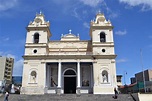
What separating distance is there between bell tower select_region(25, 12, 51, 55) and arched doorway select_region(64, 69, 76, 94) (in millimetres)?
5455

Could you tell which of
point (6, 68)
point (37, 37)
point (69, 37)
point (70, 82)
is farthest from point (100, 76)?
point (6, 68)

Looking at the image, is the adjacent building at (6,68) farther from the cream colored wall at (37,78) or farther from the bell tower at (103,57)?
the bell tower at (103,57)

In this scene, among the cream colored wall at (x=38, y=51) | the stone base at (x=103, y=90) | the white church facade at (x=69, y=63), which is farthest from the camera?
the cream colored wall at (x=38, y=51)

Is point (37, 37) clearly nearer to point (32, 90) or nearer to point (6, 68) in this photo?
point (32, 90)

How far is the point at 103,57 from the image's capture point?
3516 centimetres

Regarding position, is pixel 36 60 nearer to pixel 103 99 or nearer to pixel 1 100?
pixel 1 100

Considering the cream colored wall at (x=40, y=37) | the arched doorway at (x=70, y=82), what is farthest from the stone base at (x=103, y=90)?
the cream colored wall at (x=40, y=37)

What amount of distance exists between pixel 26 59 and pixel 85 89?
439 inches

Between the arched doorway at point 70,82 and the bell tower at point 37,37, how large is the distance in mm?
5455

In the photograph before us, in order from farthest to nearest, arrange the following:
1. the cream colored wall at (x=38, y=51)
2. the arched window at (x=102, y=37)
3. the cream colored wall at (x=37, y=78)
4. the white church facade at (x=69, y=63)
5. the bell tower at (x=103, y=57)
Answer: the arched window at (x=102, y=37)
the cream colored wall at (x=38, y=51)
the white church facade at (x=69, y=63)
the bell tower at (x=103, y=57)
the cream colored wall at (x=37, y=78)

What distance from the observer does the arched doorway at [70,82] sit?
118 ft

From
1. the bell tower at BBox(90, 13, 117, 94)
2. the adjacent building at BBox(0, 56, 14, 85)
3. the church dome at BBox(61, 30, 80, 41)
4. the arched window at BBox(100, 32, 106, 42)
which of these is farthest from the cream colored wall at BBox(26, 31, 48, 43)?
the adjacent building at BBox(0, 56, 14, 85)

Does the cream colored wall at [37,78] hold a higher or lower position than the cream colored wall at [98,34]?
lower

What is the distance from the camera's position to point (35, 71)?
34938 millimetres
